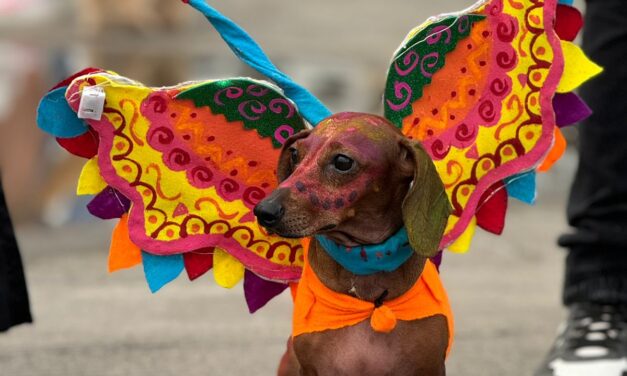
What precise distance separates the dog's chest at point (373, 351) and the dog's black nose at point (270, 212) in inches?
12.0

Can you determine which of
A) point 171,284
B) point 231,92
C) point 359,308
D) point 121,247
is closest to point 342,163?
point 359,308

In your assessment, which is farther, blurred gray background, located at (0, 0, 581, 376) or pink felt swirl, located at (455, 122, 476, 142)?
blurred gray background, located at (0, 0, 581, 376)

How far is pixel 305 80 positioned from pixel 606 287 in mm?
5626

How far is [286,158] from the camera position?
214cm

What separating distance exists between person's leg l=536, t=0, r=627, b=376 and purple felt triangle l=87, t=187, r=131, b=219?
1193 millimetres

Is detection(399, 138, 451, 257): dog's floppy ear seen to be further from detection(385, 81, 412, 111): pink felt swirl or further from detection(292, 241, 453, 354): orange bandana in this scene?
detection(385, 81, 412, 111): pink felt swirl

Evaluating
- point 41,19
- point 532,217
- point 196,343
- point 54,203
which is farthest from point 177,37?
point 196,343

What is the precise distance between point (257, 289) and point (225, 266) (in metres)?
0.10

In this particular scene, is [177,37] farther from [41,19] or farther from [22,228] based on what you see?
[22,228]

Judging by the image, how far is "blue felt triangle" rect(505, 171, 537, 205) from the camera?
242cm

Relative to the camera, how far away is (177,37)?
34.5 feet

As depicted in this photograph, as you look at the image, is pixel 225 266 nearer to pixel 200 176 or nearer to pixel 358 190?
pixel 200 176

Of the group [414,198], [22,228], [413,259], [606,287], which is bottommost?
[22,228]

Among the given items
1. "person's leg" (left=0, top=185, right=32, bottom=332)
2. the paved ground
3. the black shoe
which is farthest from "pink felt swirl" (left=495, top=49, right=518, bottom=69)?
"person's leg" (left=0, top=185, right=32, bottom=332)
